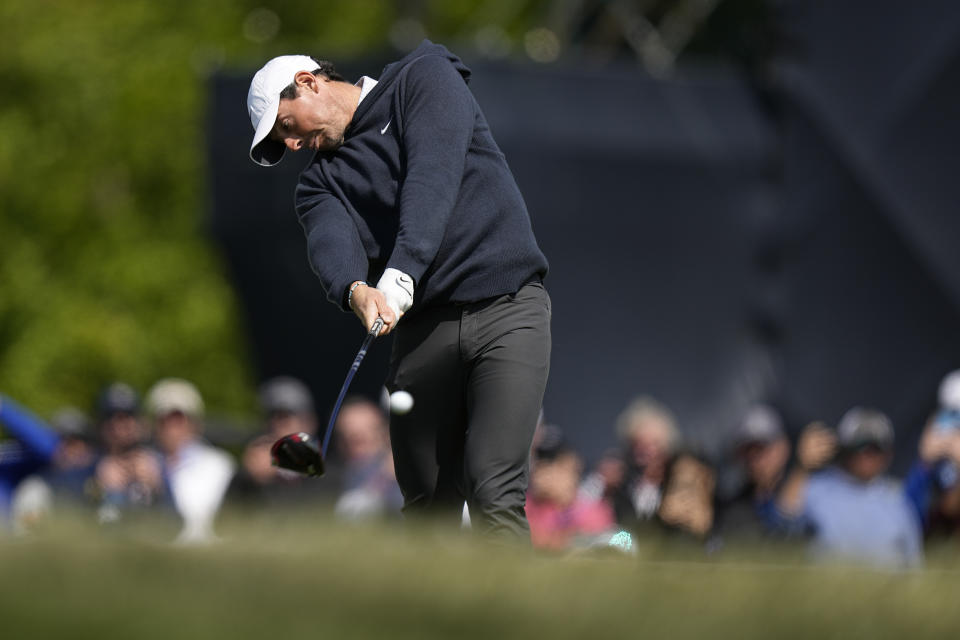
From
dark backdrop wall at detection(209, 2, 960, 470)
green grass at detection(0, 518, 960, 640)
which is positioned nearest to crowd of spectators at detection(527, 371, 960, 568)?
dark backdrop wall at detection(209, 2, 960, 470)

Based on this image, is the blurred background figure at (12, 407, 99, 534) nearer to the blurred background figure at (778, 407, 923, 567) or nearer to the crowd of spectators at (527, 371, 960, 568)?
the crowd of spectators at (527, 371, 960, 568)

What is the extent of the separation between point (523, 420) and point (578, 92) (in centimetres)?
783

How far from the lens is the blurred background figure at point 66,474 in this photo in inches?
360

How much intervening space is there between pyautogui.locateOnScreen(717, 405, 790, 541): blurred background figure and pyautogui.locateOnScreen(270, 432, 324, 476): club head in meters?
3.32

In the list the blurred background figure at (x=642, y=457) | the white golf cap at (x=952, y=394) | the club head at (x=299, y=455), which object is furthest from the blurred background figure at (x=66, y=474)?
the white golf cap at (x=952, y=394)

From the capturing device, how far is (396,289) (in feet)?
16.1

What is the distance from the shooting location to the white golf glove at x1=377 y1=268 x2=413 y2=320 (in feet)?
16.0

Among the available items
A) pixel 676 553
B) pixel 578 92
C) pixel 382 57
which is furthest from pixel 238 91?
pixel 676 553

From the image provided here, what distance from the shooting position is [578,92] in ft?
41.4

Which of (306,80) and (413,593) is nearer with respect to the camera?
(413,593)

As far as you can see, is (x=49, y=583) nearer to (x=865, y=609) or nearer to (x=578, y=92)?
(x=865, y=609)

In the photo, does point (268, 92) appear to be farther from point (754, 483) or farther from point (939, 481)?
point (754, 483)

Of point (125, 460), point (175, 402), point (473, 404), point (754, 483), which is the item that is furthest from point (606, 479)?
point (473, 404)

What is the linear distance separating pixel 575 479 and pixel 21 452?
3.64 meters
